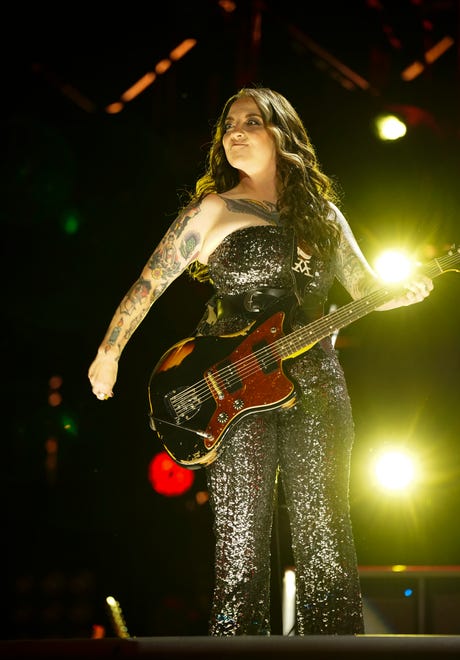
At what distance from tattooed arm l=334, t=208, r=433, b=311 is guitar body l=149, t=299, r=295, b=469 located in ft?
1.11

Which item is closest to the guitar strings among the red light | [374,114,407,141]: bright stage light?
the red light

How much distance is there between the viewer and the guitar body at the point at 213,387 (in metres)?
2.31

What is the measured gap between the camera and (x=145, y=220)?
15.1 feet

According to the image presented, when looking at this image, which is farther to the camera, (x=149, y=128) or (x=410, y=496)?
(x=149, y=128)

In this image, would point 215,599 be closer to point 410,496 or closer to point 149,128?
point 410,496

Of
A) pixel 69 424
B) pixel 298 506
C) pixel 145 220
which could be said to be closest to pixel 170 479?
pixel 69 424

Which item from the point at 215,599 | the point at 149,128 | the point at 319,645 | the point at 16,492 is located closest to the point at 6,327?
the point at 16,492

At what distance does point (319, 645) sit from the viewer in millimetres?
1166

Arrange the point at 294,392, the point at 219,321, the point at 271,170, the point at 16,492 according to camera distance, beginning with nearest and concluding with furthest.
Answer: the point at 294,392
the point at 219,321
the point at 271,170
the point at 16,492

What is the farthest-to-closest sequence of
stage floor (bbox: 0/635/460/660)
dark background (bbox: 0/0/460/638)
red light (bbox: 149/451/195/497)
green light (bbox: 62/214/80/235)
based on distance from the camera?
green light (bbox: 62/214/80/235) < red light (bbox: 149/451/195/497) < dark background (bbox: 0/0/460/638) < stage floor (bbox: 0/635/460/660)

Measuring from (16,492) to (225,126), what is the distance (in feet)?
8.79

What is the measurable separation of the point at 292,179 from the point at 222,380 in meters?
0.75

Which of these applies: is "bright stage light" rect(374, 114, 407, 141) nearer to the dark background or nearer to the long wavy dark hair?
the dark background

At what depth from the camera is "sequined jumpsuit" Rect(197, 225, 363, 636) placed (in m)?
2.30
